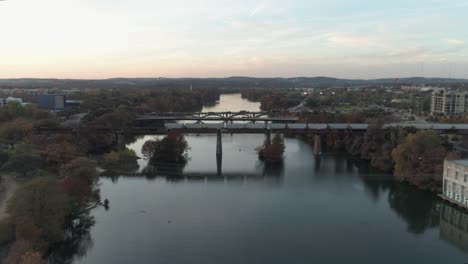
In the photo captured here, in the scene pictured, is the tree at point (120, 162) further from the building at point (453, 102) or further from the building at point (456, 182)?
the building at point (453, 102)

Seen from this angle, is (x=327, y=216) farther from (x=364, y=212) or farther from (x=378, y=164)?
(x=378, y=164)

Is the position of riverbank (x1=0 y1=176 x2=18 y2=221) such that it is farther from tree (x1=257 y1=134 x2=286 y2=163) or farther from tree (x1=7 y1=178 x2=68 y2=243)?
tree (x1=257 y1=134 x2=286 y2=163)

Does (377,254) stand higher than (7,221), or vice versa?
(7,221)

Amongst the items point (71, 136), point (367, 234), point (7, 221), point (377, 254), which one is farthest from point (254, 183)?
point (71, 136)

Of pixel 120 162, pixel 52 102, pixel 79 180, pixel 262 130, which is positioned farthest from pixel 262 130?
pixel 52 102

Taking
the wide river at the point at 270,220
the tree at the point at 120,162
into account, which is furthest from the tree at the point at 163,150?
the wide river at the point at 270,220

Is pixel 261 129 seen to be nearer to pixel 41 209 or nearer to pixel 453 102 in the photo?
pixel 41 209

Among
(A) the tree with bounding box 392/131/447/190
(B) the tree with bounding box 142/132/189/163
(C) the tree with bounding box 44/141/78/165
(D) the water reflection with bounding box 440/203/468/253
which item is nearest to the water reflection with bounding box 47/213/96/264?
(C) the tree with bounding box 44/141/78/165
